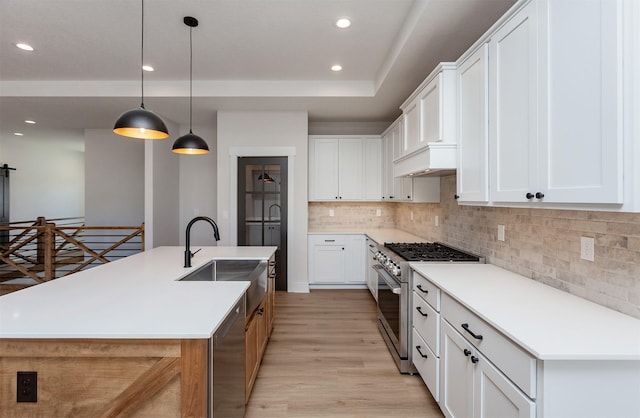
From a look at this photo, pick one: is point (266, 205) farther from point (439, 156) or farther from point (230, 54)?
point (439, 156)

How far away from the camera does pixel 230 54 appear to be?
325 cm

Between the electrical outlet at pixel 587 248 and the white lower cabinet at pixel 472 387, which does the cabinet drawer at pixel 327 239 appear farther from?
the electrical outlet at pixel 587 248

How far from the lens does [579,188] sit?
1.20 m

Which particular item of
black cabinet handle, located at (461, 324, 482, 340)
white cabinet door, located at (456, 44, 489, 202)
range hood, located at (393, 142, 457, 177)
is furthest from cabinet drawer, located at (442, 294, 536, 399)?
range hood, located at (393, 142, 457, 177)

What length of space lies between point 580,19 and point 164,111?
4885 millimetres

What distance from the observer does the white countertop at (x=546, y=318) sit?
1.04 metres

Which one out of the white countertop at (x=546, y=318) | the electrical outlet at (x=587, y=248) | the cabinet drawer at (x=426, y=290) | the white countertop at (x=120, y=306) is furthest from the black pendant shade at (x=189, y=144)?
the electrical outlet at (x=587, y=248)

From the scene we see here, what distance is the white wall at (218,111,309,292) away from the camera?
4.55m

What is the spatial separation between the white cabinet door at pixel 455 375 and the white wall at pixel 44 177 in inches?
336

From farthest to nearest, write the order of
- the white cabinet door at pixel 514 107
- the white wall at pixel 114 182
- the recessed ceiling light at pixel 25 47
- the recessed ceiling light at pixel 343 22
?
the white wall at pixel 114 182 < the recessed ceiling light at pixel 25 47 < the recessed ceiling light at pixel 343 22 < the white cabinet door at pixel 514 107

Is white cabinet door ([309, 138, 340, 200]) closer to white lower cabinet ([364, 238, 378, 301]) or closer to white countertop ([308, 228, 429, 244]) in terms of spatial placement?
white countertop ([308, 228, 429, 244])

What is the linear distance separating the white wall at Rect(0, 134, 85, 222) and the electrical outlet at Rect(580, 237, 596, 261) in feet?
29.5

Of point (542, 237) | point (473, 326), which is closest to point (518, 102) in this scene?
point (542, 237)

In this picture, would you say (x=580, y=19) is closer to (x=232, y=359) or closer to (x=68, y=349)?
(x=232, y=359)
